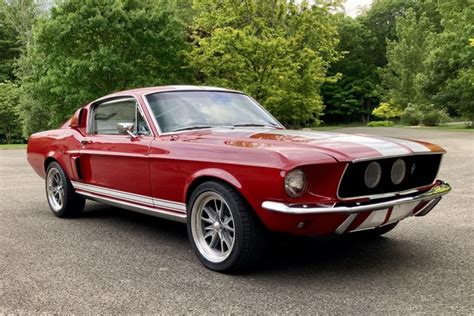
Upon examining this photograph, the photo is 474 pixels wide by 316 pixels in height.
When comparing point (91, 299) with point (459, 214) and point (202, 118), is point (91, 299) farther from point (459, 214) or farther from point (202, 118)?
point (459, 214)

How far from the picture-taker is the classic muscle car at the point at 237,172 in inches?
130

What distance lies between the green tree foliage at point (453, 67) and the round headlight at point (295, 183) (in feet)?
99.0

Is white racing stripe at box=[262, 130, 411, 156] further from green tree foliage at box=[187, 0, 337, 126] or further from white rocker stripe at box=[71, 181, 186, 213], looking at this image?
green tree foliage at box=[187, 0, 337, 126]

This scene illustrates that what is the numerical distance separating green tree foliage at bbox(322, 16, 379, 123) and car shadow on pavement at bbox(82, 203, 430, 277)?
53387 mm

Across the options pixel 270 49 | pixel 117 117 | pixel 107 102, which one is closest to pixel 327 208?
pixel 117 117

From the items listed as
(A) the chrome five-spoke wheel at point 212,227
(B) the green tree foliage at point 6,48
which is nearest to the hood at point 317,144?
(A) the chrome five-spoke wheel at point 212,227

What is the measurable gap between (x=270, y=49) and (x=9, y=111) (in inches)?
1040

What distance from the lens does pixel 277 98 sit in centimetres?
1842

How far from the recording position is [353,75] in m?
58.2

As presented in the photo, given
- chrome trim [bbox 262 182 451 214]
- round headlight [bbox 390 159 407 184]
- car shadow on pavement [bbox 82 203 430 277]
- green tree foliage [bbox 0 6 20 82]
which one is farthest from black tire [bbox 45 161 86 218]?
green tree foliage [bbox 0 6 20 82]

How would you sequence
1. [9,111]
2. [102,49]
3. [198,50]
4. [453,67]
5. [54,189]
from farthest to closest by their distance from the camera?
[9,111], [453,67], [102,49], [198,50], [54,189]

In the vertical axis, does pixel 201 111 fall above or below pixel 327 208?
above

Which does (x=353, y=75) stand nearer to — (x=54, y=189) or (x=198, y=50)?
(x=198, y=50)

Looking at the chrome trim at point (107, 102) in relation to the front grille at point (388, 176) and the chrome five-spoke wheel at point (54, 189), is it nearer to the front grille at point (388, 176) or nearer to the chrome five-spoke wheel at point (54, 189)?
the chrome five-spoke wheel at point (54, 189)
